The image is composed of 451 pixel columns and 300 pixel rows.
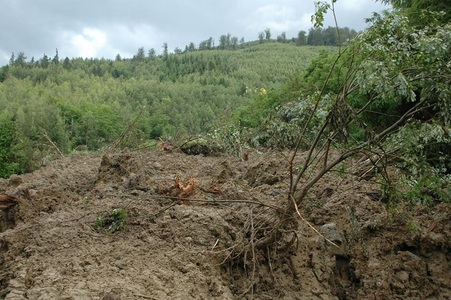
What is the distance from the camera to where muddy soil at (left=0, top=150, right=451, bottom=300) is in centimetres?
406

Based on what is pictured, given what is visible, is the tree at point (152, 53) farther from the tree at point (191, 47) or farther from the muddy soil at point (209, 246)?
the muddy soil at point (209, 246)

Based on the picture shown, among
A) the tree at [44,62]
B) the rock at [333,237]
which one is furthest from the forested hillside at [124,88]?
the rock at [333,237]

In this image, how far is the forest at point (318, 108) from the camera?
4160 mm

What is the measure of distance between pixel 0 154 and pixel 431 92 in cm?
2254

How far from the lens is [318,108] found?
4.91 meters

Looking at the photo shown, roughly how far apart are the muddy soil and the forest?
60 cm

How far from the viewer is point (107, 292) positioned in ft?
12.3

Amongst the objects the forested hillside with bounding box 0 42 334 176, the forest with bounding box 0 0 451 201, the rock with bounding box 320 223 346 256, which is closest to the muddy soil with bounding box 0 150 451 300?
the rock with bounding box 320 223 346 256

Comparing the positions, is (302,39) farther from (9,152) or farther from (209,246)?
(209,246)

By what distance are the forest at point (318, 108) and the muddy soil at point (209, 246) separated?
598 millimetres

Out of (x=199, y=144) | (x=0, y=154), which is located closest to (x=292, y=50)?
(x=0, y=154)

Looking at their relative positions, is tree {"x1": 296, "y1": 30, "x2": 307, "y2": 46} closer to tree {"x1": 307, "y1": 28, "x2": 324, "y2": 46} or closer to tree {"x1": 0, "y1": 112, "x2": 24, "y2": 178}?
tree {"x1": 307, "y1": 28, "x2": 324, "y2": 46}

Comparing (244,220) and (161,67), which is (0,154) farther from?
(161,67)

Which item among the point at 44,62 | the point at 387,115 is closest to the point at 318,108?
the point at 387,115
